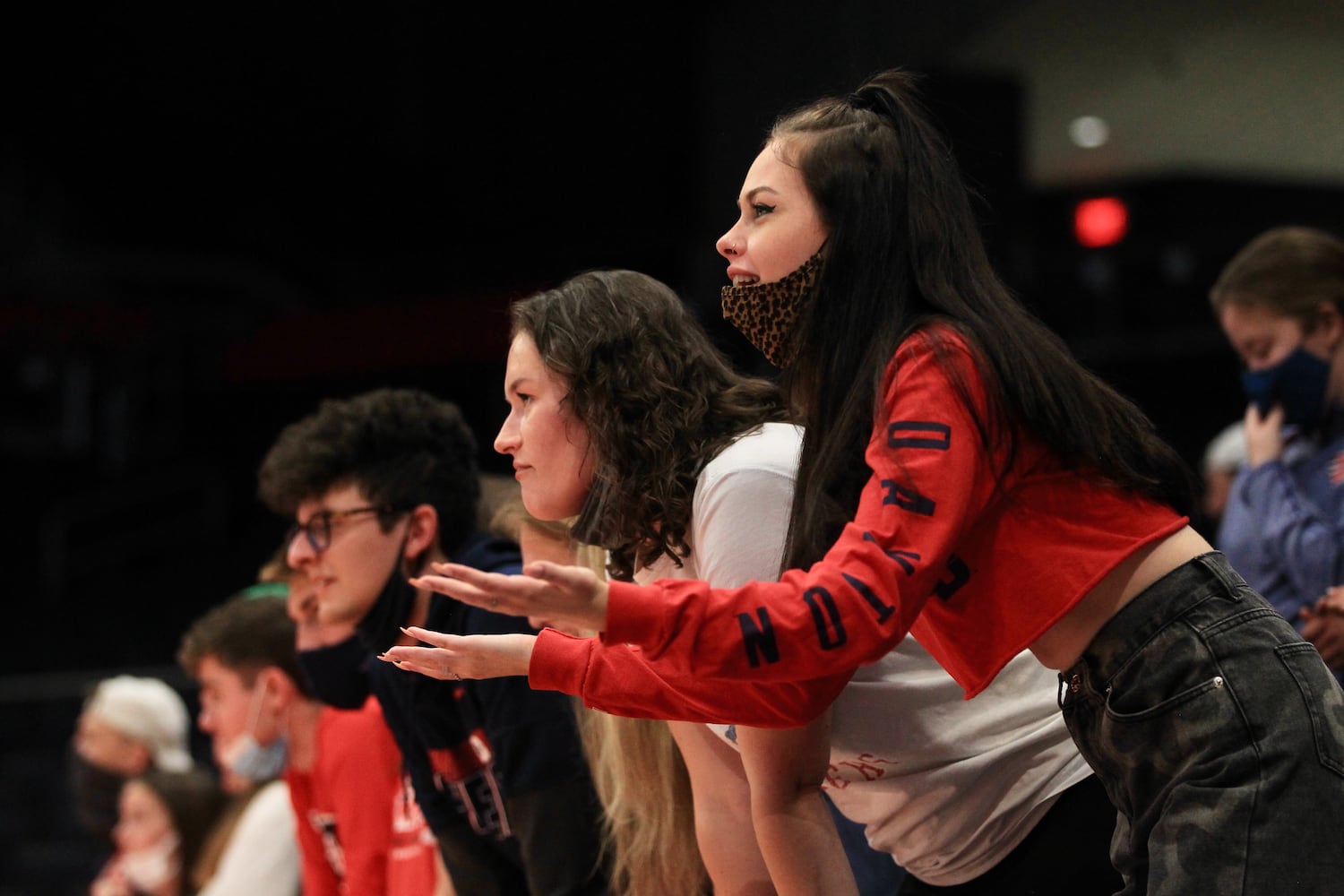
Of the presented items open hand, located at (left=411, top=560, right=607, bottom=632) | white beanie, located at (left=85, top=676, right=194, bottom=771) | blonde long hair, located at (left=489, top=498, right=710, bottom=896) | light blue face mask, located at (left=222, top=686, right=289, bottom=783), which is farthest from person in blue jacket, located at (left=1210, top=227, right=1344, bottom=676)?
white beanie, located at (left=85, top=676, right=194, bottom=771)

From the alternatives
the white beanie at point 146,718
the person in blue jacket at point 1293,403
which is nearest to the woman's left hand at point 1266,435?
the person in blue jacket at point 1293,403

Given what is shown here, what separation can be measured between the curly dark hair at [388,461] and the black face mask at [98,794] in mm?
2201

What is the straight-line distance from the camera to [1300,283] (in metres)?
2.68

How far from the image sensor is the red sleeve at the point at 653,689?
155cm

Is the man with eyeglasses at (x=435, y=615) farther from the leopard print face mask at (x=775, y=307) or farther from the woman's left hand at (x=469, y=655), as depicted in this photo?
the leopard print face mask at (x=775, y=307)

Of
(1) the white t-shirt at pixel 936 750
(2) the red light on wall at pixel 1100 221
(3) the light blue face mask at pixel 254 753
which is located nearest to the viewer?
(1) the white t-shirt at pixel 936 750

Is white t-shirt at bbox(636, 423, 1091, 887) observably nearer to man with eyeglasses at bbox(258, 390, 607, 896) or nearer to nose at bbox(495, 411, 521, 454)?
nose at bbox(495, 411, 521, 454)

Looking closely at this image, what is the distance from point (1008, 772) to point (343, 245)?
868cm

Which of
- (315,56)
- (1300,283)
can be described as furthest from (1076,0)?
(315,56)

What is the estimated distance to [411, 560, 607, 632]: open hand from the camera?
127 cm

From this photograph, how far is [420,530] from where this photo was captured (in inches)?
98.8

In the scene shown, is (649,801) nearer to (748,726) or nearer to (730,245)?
(748,726)

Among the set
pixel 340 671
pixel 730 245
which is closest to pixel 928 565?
pixel 730 245

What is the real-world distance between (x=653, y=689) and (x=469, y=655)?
0.20 m
